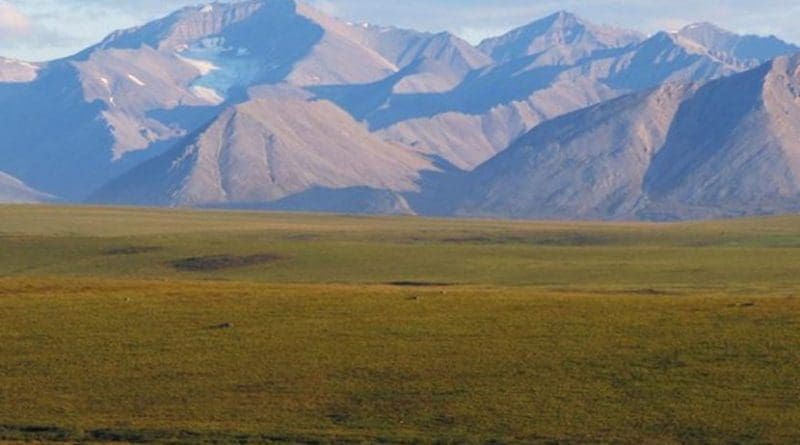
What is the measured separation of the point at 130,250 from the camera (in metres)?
152

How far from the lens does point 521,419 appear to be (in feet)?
177

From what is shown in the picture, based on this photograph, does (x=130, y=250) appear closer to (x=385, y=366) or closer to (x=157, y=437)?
(x=385, y=366)

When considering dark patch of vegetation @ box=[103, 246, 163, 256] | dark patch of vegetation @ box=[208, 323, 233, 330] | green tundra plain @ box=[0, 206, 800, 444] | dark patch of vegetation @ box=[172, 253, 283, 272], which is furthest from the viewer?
dark patch of vegetation @ box=[103, 246, 163, 256]

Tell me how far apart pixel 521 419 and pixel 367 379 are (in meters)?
7.33

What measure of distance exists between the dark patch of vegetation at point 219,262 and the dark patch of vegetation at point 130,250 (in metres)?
8.60

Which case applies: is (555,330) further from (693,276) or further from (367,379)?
(693,276)

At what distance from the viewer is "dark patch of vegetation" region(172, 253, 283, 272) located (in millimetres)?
138738

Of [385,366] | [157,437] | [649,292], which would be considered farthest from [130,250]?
[157,437]

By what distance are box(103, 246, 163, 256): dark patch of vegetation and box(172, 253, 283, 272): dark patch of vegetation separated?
8605 mm

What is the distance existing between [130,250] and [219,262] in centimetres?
1399

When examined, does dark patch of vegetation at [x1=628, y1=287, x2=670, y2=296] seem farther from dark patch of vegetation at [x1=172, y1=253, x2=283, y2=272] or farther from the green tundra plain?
dark patch of vegetation at [x1=172, y1=253, x2=283, y2=272]

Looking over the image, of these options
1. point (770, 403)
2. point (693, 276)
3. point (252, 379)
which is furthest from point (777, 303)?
point (693, 276)

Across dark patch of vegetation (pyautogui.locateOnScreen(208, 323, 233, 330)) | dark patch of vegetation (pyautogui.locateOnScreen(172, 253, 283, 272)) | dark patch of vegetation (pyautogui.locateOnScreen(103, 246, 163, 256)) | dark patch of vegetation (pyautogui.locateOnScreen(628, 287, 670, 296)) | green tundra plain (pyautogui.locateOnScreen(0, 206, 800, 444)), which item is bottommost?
dark patch of vegetation (pyautogui.locateOnScreen(103, 246, 163, 256))

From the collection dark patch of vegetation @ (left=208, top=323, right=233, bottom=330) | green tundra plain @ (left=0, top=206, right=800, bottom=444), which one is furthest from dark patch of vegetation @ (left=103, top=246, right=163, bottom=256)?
dark patch of vegetation @ (left=208, top=323, right=233, bottom=330)
